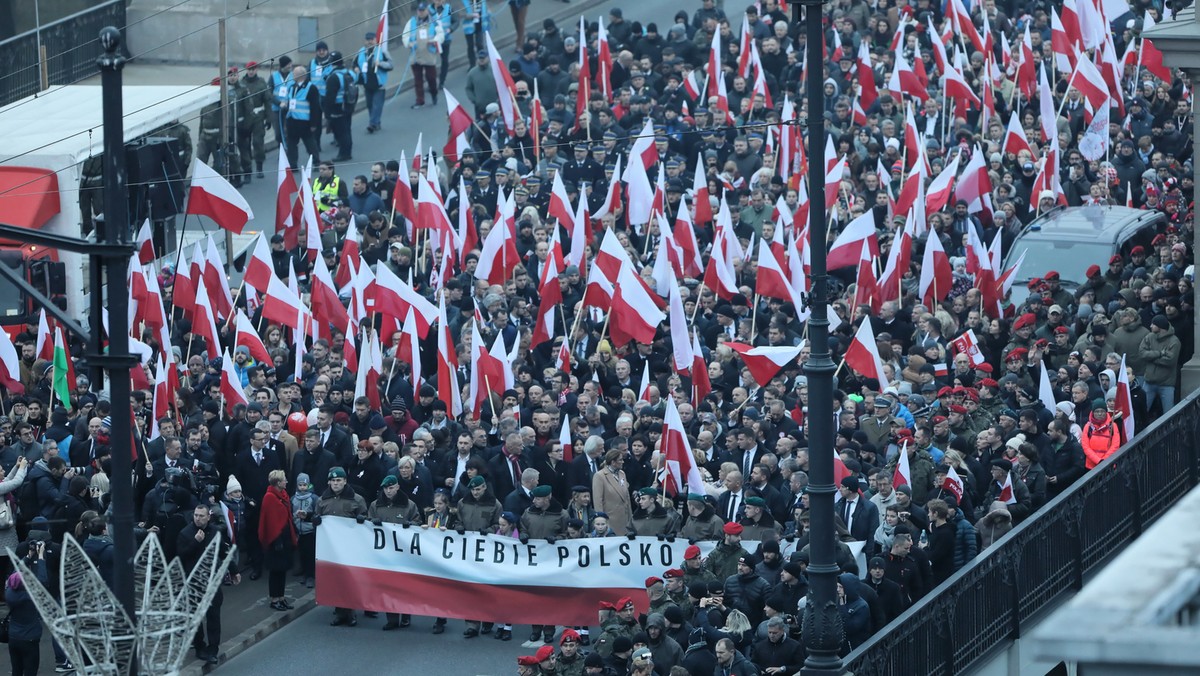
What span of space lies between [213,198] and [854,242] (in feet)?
23.3

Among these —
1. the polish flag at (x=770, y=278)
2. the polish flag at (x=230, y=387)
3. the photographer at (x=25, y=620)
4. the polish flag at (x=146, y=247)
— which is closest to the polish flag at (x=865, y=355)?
the polish flag at (x=770, y=278)

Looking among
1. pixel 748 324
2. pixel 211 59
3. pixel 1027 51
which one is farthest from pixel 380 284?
pixel 211 59

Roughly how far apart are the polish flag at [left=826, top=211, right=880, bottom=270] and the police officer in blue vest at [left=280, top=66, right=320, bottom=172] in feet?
39.4

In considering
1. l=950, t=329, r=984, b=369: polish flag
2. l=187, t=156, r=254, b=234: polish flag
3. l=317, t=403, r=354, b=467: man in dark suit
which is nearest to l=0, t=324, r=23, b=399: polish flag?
l=187, t=156, r=254, b=234: polish flag

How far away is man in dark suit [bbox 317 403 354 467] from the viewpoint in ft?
67.2

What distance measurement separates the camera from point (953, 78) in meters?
28.4

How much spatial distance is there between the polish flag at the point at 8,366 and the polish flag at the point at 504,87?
30.3 feet

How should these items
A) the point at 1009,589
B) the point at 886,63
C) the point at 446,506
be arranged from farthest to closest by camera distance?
1. the point at 886,63
2. the point at 446,506
3. the point at 1009,589

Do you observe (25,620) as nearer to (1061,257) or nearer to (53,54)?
(1061,257)

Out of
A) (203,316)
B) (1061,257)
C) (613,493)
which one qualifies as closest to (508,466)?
(613,493)

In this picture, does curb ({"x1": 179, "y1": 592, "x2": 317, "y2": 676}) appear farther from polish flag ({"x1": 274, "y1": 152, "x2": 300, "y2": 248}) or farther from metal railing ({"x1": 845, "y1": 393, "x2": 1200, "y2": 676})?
polish flag ({"x1": 274, "y1": 152, "x2": 300, "y2": 248})

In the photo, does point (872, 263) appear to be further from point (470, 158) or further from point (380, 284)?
point (470, 158)

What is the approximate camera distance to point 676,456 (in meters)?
18.9

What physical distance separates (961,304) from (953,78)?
244 inches
